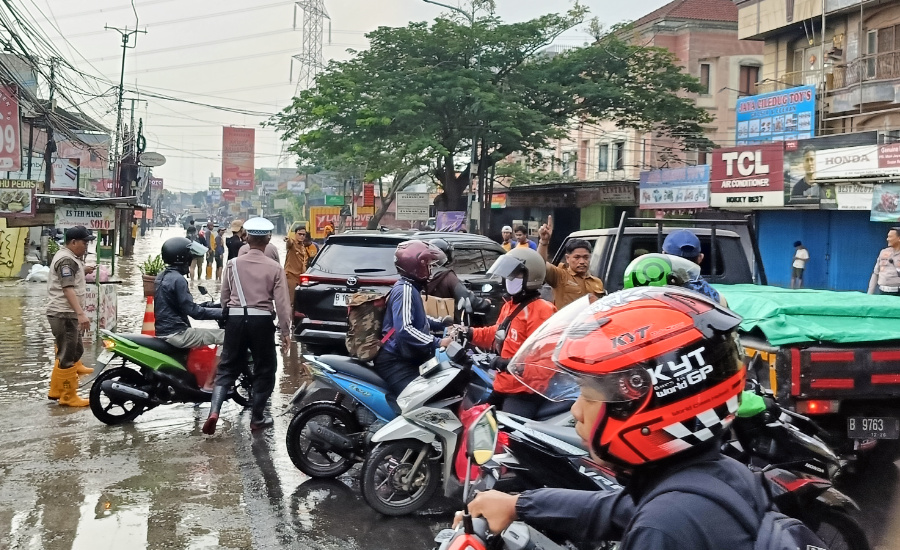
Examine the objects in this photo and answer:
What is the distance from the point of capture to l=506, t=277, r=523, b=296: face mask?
16.5 feet

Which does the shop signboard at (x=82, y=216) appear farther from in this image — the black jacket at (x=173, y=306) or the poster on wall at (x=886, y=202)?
the poster on wall at (x=886, y=202)

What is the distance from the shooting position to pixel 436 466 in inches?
213

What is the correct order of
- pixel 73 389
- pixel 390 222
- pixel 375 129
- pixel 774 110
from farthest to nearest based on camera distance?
pixel 390 222 < pixel 375 129 < pixel 774 110 < pixel 73 389

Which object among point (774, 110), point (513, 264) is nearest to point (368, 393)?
point (513, 264)

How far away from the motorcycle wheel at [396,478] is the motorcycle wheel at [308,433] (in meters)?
0.69

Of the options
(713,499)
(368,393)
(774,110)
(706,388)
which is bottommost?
(368,393)

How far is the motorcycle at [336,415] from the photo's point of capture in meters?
5.77

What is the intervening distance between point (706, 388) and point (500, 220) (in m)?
40.5

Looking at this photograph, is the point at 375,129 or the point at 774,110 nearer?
the point at 774,110

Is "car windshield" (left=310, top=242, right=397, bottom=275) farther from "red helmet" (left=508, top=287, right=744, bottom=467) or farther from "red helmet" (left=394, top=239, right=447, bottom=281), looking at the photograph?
"red helmet" (left=508, top=287, right=744, bottom=467)

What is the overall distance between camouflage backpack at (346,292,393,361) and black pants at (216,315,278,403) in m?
1.43

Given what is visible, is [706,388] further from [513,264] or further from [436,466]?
[436,466]

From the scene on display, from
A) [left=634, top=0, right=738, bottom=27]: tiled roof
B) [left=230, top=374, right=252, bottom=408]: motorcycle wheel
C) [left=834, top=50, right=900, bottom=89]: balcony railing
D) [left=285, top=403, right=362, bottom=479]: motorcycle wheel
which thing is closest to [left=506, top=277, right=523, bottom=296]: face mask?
[left=285, top=403, right=362, bottom=479]: motorcycle wheel

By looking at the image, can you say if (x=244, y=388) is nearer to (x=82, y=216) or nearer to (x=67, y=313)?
(x=67, y=313)
